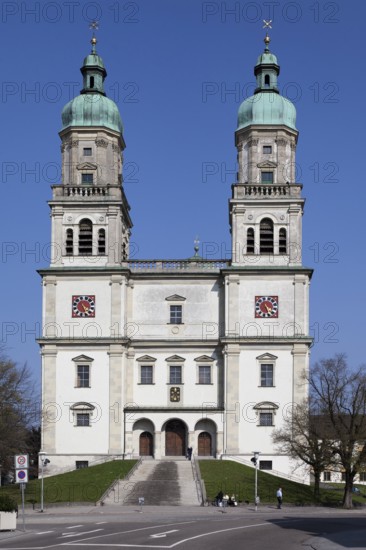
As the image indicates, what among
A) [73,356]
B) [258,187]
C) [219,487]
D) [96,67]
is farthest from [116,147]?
[219,487]

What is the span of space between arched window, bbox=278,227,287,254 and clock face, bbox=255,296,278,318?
3.64 m

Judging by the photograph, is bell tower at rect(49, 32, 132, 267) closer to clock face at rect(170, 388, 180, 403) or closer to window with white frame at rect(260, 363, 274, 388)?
clock face at rect(170, 388, 180, 403)

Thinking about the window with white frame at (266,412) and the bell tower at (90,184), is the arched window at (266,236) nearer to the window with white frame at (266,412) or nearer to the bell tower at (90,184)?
the bell tower at (90,184)

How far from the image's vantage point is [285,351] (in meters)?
73.4

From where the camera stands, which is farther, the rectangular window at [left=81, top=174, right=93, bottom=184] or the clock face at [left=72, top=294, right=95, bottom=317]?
the rectangular window at [left=81, top=174, right=93, bottom=184]

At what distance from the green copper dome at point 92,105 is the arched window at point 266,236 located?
13.3 meters

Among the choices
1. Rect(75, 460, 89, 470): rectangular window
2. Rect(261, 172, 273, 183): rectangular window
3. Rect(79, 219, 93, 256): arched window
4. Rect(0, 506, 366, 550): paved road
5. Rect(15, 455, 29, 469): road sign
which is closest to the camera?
Rect(0, 506, 366, 550): paved road

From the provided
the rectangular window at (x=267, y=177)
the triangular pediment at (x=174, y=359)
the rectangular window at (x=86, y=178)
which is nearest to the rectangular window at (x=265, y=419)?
the triangular pediment at (x=174, y=359)

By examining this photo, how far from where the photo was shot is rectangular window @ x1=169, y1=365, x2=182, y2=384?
75375 mm

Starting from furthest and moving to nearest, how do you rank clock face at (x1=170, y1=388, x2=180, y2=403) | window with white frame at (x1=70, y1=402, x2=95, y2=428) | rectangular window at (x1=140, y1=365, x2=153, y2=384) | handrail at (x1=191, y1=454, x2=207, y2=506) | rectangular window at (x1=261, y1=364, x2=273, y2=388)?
rectangular window at (x1=140, y1=365, x2=153, y2=384) → clock face at (x1=170, y1=388, x2=180, y2=403) → rectangular window at (x1=261, y1=364, x2=273, y2=388) → window with white frame at (x1=70, y1=402, x2=95, y2=428) → handrail at (x1=191, y1=454, x2=207, y2=506)

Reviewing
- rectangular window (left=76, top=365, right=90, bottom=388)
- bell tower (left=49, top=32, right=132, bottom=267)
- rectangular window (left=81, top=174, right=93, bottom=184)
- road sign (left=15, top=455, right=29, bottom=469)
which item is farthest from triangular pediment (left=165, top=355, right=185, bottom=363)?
road sign (left=15, top=455, right=29, bottom=469)

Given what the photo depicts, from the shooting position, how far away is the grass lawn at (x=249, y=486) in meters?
60.5

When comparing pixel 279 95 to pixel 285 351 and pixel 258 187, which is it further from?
pixel 285 351

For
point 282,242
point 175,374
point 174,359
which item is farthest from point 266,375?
point 282,242
